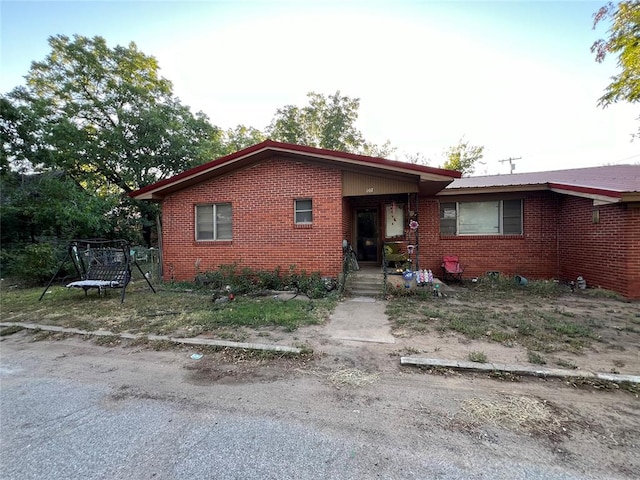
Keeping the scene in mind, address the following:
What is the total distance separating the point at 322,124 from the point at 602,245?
24.9 m

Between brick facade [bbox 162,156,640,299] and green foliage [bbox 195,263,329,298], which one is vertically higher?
brick facade [bbox 162,156,640,299]

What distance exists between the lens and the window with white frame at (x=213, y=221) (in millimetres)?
8820

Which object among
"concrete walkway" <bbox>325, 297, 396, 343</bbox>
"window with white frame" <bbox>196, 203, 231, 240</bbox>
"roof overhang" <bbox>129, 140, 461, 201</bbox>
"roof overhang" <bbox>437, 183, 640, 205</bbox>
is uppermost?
"roof overhang" <bbox>129, 140, 461, 201</bbox>

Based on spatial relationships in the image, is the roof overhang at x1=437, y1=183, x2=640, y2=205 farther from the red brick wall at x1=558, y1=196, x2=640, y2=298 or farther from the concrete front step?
the concrete front step

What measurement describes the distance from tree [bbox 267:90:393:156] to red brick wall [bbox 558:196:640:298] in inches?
855

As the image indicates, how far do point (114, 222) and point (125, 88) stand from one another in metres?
8.81

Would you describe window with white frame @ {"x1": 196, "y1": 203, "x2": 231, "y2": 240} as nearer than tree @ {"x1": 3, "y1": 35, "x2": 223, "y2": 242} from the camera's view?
Yes

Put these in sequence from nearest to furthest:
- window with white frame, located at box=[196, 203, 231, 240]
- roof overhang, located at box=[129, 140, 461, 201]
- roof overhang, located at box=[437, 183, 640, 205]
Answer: roof overhang, located at box=[437, 183, 640, 205]
roof overhang, located at box=[129, 140, 461, 201]
window with white frame, located at box=[196, 203, 231, 240]

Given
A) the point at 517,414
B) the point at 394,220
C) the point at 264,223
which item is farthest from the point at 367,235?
the point at 517,414

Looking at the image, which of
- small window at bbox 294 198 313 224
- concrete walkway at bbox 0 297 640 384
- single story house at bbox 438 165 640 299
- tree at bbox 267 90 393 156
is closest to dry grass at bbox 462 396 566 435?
concrete walkway at bbox 0 297 640 384

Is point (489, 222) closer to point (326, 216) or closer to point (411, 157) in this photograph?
point (326, 216)

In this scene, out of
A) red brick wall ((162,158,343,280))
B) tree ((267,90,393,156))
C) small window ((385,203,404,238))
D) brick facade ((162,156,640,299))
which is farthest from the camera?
tree ((267,90,393,156))

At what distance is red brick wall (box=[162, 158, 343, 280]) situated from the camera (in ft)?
26.0

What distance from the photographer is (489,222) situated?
908 cm
